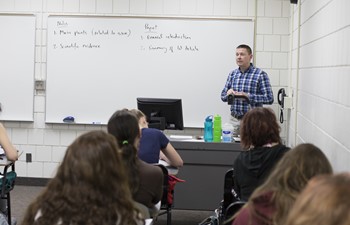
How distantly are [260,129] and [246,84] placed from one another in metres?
2.79

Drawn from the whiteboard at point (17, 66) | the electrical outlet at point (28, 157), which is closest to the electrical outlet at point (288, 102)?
the whiteboard at point (17, 66)

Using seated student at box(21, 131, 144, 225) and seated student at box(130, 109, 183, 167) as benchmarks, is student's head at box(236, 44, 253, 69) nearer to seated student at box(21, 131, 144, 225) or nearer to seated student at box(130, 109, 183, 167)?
seated student at box(130, 109, 183, 167)

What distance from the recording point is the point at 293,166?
190cm

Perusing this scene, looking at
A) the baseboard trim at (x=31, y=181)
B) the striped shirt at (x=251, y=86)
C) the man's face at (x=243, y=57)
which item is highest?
the man's face at (x=243, y=57)

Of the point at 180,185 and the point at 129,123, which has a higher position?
the point at 129,123

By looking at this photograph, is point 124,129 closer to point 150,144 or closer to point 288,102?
point 150,144

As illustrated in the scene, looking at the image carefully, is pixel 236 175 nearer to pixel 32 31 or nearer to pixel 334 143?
pixel 334 143

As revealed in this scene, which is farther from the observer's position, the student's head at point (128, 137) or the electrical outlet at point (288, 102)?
the electrical outlet at point (288, 102)

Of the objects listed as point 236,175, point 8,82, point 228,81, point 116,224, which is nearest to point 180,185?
point 228,81

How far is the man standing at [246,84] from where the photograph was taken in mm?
5836

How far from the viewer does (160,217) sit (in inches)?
224

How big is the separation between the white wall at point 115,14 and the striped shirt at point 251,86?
1.97 ft

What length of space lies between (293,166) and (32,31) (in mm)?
5403

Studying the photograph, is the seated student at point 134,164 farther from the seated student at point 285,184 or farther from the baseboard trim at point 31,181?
the baseboard trim at point 31,181
